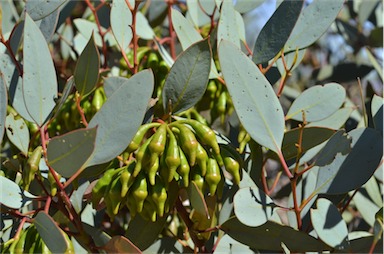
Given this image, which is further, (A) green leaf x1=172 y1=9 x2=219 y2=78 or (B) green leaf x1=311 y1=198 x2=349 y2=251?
(A) green leaf x1=172 y1=9 x2=219 y2=78

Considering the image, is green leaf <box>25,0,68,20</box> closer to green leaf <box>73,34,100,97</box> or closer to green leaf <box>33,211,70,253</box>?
green leaf <box>73,34,100,97</box>

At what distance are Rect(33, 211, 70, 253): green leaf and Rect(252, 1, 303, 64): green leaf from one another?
40 cm

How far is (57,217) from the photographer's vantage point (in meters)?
1.00

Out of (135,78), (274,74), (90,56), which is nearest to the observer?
(135,78)

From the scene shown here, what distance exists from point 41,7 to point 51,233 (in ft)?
1.15

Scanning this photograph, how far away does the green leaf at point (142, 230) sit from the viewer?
3.01ft

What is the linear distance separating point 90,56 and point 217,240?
1.12ft

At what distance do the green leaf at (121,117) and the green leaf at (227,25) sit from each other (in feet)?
0.82

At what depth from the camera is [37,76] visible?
868 mm

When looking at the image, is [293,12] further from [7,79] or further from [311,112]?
[7,79]

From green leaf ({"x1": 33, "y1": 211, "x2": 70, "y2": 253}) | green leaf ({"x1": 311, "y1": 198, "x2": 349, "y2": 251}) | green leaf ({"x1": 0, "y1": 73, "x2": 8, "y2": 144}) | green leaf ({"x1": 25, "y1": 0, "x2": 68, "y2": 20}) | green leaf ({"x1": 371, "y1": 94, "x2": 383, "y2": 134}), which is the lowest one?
green leaf ({"x1": 311, "y1": 198, "x2": 349, "y2": 251})

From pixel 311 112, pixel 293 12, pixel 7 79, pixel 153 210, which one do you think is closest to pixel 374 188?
pixel 311 112

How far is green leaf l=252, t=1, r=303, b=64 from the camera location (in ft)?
3.10

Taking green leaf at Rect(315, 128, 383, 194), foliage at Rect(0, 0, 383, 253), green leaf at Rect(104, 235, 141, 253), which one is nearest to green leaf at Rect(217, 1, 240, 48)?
foliage at Rect(0, 0, 383, 253)
